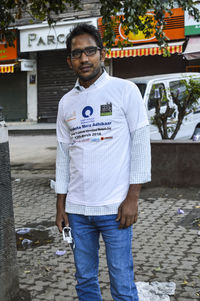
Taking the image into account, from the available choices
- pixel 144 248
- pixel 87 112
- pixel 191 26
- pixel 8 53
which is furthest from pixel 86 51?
pixel 8 53

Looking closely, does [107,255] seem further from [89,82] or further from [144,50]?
[144,50]

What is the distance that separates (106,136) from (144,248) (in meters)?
2.59

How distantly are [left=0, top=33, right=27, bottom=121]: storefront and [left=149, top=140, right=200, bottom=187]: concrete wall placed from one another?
16.2 m

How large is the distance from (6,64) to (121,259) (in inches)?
817

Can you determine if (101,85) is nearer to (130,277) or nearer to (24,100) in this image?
(130,277)

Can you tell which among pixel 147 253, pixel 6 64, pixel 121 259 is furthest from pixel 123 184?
pixel 6 64

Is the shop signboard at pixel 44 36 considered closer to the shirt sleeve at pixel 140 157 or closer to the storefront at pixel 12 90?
the storefront at pixel 12 90

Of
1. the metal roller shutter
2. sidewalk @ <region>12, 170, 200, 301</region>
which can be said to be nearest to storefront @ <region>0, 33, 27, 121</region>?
the metal roller shutter

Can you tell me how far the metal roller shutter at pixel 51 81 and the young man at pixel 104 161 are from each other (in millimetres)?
19188

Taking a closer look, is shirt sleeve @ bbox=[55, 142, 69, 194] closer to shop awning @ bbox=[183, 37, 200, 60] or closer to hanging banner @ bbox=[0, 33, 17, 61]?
shop awning @ bbox=[183, 37, 200, 60]

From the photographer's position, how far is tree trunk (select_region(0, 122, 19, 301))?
11.5 ft

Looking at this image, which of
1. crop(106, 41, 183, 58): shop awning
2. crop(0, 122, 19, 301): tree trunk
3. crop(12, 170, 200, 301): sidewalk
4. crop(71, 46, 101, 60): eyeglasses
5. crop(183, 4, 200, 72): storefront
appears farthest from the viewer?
crop(106, 41, 183, 58): shop awning

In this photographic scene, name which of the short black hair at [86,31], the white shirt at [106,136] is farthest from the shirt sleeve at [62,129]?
the short black hair at [86,31]

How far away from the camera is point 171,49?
1811 centimetres
